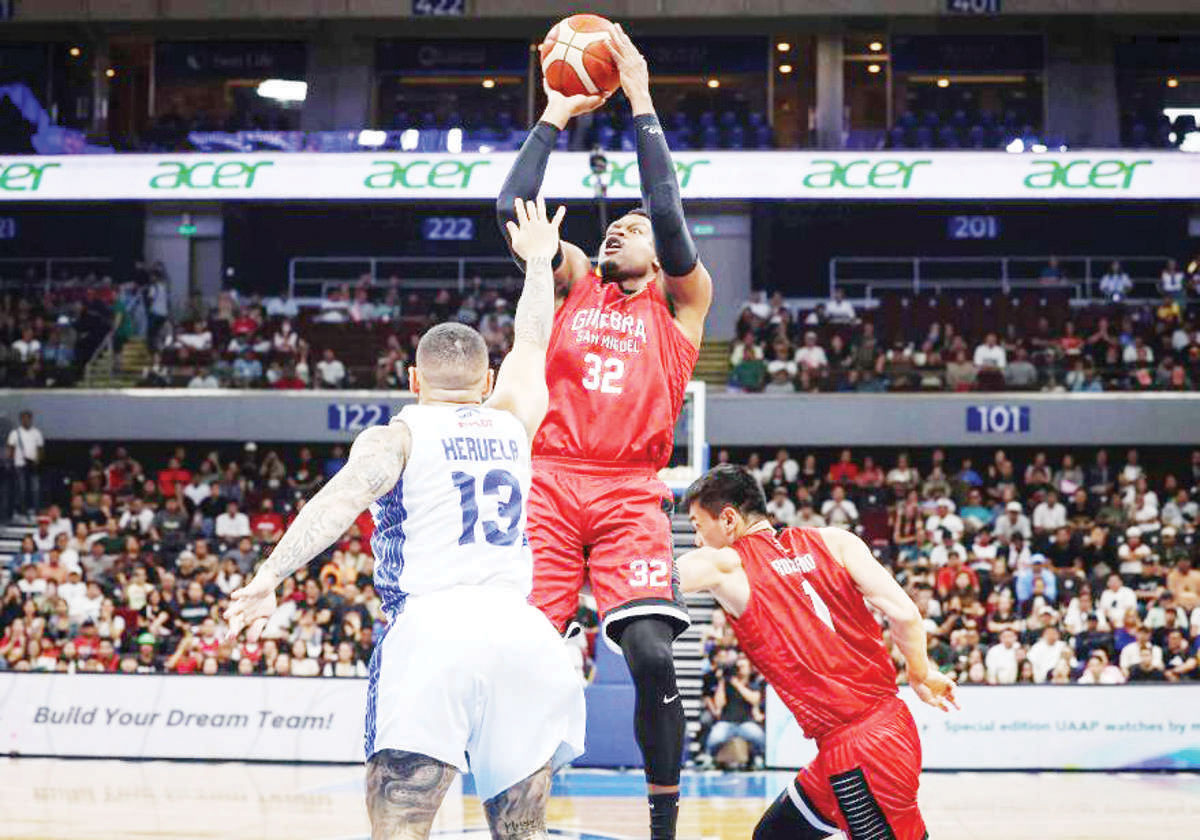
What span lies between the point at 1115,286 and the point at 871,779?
825 inches

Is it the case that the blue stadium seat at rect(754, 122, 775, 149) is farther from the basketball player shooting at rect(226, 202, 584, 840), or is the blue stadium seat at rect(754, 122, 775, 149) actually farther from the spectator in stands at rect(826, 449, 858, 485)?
the basketball player shooting at rect(226, 202, 584, 840)

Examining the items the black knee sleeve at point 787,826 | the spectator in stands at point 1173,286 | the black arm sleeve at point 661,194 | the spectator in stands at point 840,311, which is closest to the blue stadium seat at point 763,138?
the spectator in stands at point 840,311

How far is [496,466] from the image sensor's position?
4.57 metres

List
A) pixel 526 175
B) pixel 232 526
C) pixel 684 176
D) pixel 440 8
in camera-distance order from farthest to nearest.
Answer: pixel 440 8
pixel 684 176
pixel 232 526
pixel 526 175

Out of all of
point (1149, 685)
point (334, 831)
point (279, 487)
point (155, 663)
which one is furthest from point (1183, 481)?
point (334, 831)

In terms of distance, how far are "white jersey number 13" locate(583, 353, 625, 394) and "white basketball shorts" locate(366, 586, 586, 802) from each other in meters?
1.62

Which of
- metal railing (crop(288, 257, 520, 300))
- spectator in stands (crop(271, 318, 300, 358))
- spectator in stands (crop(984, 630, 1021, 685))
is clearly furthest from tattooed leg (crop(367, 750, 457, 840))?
metal railing (crop(288, 257, 520, 300))

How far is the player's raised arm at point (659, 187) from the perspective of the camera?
5.86m

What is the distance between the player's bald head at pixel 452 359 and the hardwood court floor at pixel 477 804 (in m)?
5.53

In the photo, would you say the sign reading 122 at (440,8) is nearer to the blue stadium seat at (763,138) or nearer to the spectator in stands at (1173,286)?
the blue stadium seat at (763,138)

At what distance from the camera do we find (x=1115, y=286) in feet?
81.5

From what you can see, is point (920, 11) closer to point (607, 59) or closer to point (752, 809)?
point (752, 809)

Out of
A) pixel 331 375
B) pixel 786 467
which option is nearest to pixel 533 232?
pixel 786 467

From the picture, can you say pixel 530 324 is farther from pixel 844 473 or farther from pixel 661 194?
pixel 844 473
